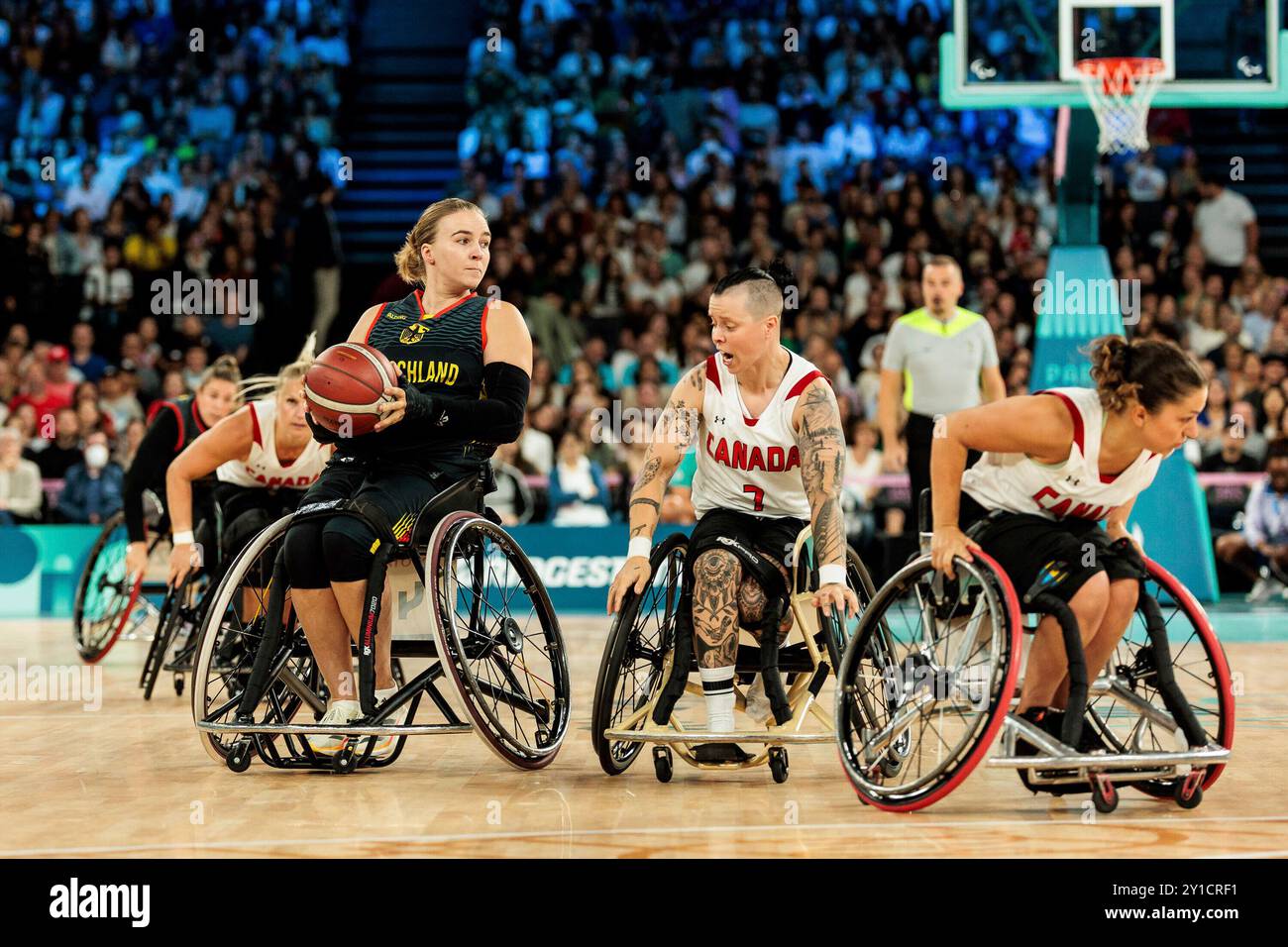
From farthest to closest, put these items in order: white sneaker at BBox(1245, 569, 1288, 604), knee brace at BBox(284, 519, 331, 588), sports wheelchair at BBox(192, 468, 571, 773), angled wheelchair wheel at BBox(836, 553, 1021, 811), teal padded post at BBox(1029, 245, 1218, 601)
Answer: white sneaker at BBox(1245, 569, 1288, 604) < teal padded post at BBox(1029, 245, 1218, 601) < knee brace at BBox(284, 519, 331, 588) < sports wheelchair at BBox(192, 468, 571, 773) < angled wheelchair wheel at BBox(836, 553, 1021, 811)

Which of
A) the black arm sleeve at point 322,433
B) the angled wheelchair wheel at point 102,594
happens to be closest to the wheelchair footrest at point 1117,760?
the black arm sleeve at point 322,433

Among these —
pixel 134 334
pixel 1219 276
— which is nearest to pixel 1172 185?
pixel 1219 276

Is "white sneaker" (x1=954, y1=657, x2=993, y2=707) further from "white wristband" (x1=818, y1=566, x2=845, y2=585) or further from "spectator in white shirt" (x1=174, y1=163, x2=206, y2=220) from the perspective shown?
"spectator in white shirt" (x1=174, y1=163, x2=206, y2=220)

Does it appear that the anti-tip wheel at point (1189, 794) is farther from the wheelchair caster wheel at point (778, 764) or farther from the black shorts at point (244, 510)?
the black shorts at point (244, 510)

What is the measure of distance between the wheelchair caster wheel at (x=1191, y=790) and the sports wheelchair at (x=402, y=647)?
160 centimetres

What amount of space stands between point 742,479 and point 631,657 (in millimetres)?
575

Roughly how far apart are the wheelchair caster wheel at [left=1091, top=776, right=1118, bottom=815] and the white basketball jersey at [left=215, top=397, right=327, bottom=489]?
10.1ft

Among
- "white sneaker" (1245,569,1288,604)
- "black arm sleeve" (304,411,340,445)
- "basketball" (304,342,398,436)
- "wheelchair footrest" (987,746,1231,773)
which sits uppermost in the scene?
"basketball" (304,342,398,436)

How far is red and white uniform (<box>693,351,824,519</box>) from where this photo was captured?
4383 millimetres

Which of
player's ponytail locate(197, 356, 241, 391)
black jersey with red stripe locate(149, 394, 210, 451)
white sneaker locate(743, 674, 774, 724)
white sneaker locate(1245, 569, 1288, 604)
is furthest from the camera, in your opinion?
white sneaker locate(1245, 569, 1288, 604)

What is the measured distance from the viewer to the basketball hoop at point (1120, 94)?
8.69 m

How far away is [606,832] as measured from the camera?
3582 mm

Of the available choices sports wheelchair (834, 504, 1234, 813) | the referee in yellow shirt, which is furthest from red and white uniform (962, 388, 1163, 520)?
the referee in yellow shirt

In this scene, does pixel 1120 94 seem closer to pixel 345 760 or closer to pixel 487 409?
pixel 487 409
